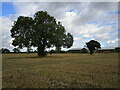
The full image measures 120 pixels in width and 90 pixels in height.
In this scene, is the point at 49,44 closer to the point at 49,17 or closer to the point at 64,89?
the point at 49,17

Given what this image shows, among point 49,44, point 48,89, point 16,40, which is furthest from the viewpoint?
point 49,44

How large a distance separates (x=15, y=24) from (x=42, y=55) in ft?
45.2

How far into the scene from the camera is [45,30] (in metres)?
43.0

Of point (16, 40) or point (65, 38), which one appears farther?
point (65, 38)

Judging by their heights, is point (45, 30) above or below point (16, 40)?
above

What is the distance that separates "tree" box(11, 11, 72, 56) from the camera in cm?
4188

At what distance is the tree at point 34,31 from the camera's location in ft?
137

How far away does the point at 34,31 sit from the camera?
4300cm

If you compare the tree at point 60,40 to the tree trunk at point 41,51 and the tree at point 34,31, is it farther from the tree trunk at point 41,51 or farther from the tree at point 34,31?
the tree trunk at point 41,51

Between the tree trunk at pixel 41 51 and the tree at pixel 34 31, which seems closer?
the tree at pixel 34 31

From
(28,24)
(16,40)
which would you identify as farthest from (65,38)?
(16,40)

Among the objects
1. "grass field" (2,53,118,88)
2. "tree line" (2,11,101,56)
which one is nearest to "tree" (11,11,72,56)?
"tree line" (2,11,101,56)

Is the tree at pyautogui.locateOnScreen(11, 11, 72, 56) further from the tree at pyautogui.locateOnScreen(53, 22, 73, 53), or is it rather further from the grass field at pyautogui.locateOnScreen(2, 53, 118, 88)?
the grass field at pyautogui.locateOnScreen(2, 53, 118, 88)

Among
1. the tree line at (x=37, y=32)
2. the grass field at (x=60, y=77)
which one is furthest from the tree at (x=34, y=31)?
the grass field at (x=60, y=77)
